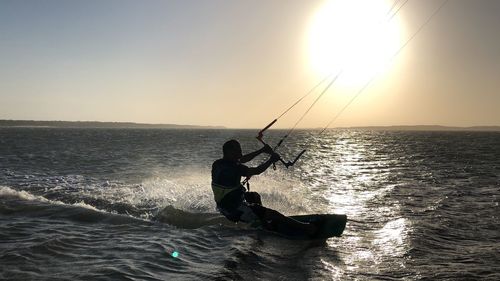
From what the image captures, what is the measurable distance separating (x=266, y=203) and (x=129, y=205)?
16.7 ft

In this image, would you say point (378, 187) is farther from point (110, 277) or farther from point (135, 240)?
point (110, 277)

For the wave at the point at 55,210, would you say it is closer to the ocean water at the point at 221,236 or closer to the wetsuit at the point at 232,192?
the ocean water at the point at 221,236

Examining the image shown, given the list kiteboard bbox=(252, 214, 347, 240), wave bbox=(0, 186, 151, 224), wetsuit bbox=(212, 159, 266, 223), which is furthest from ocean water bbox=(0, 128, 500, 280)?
wetsuit bbox=(212, 159, 266, 223)

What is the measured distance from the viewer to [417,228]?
13242mm

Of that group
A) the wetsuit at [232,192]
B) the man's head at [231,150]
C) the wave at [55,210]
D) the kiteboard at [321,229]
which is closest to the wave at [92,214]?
the wave at [55,210]

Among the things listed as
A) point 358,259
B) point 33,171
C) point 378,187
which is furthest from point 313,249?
point 33,171

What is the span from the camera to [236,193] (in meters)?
11.9

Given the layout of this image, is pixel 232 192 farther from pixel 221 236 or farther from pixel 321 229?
pixel 321 229

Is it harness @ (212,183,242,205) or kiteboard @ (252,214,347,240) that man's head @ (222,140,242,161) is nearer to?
harness @ (212,183,242,205)

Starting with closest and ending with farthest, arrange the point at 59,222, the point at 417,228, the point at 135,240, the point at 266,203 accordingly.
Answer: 1. the point at 135,240
2. the point at 59,222
3. the point at 417,228
4. the point at 266,203

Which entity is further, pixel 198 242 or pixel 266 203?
pixel 266 203

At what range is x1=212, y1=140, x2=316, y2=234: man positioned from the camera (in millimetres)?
11781

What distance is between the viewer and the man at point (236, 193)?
1178 centimetres

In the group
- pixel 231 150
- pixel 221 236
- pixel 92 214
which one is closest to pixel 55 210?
pixel 92 214
